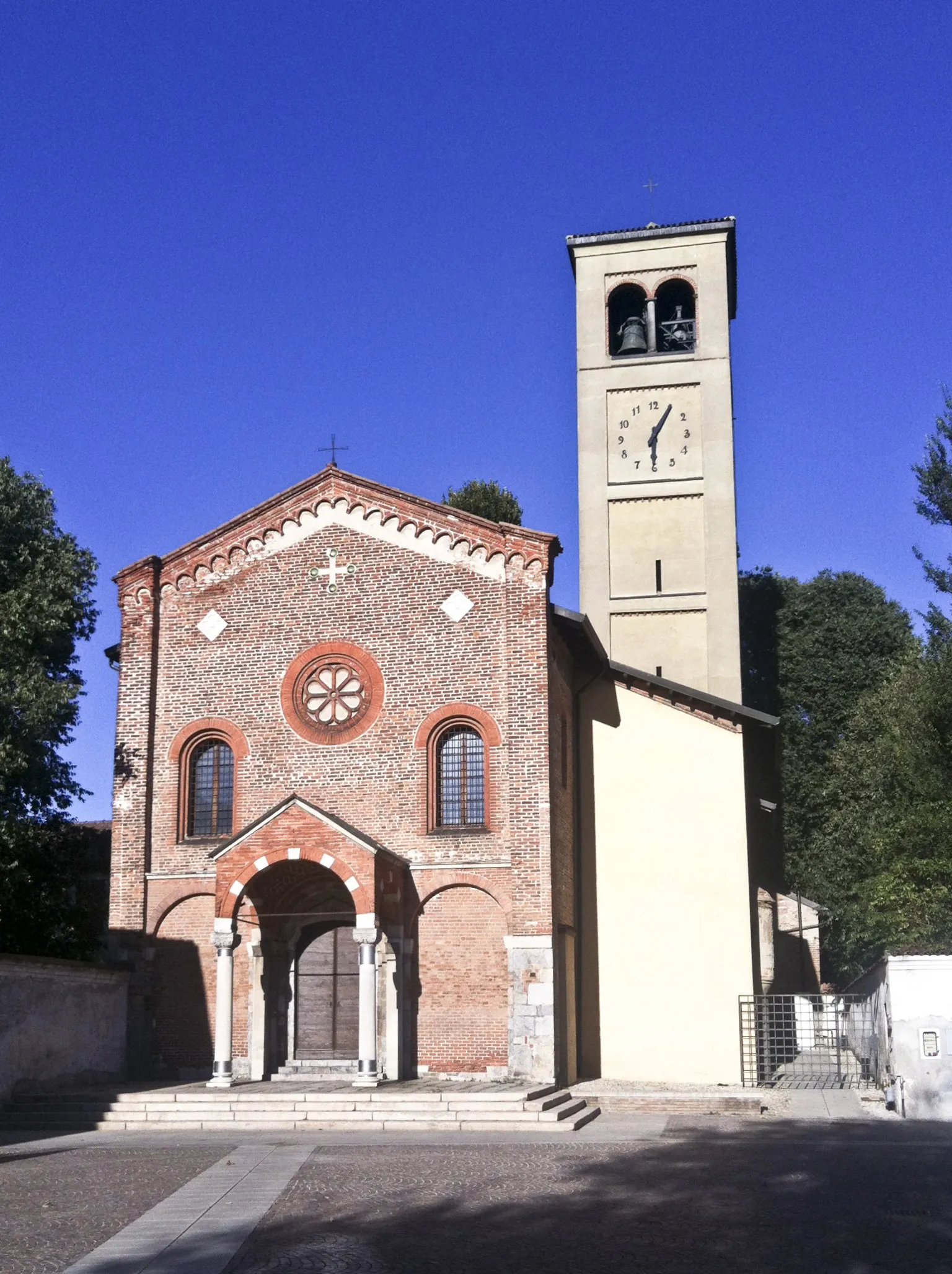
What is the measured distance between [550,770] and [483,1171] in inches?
351

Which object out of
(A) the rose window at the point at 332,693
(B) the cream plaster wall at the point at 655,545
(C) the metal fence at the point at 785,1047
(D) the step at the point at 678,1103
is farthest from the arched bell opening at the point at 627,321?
(D) the step at the point at 678,1103

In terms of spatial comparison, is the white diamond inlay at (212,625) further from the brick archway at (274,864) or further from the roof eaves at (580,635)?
the roof eaves at (580,635)

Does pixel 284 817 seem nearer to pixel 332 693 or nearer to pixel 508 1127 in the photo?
pixel 332 693

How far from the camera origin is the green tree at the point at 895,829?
26.0m

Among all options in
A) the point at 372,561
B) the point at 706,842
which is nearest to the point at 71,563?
the point at 372,561

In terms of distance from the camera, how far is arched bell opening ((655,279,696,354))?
3231 cm

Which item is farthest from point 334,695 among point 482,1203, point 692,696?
point 482,1203

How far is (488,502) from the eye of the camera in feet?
135

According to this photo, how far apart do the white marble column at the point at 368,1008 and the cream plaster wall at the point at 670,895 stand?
486cm

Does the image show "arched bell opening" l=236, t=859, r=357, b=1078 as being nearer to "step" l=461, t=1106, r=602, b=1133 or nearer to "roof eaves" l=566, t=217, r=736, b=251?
"step" l=461, t=1106, r=602, b=1133

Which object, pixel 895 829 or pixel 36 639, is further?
pixel 895 829

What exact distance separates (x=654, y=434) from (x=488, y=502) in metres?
10.4

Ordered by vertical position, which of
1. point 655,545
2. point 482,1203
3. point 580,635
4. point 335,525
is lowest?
point 482,1203

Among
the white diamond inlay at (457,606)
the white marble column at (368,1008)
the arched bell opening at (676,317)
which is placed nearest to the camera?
the white marble column at (368,1008)
